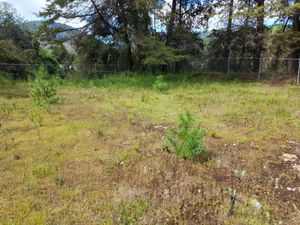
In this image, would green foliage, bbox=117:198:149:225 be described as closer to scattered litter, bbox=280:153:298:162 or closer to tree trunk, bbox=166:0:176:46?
scattered litter, bbox=280:153:298:162

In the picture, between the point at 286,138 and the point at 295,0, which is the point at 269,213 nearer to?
the point at 286,138

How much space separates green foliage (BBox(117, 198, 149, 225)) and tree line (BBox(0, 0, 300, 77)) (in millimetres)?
10872

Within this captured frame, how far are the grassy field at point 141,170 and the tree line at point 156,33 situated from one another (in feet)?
24.7

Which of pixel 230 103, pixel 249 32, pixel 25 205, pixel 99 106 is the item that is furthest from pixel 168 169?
pixel 249 32

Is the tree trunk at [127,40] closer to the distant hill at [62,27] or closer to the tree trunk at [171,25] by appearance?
the tree trunk at [171,25]

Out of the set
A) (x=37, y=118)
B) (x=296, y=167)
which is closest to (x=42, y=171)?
(x=37, y=118)

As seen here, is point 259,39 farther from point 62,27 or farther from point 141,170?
point 141,170

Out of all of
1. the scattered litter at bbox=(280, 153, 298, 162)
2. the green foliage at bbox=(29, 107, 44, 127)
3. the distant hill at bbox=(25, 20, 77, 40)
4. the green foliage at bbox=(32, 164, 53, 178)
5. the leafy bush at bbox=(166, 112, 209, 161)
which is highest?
the distant hill at bbox=(25, 20, 77, 40)

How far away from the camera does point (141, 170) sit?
12.3ft

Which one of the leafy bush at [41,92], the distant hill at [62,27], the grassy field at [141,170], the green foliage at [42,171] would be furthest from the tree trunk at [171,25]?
the green foliage at [42,171]

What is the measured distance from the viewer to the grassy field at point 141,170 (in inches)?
112

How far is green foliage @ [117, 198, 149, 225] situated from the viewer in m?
2.67

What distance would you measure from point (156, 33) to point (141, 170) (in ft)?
46.2

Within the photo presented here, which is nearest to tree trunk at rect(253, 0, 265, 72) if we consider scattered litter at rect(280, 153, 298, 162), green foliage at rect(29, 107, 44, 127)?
green foliage at rect(29, 107, 44, 127)
